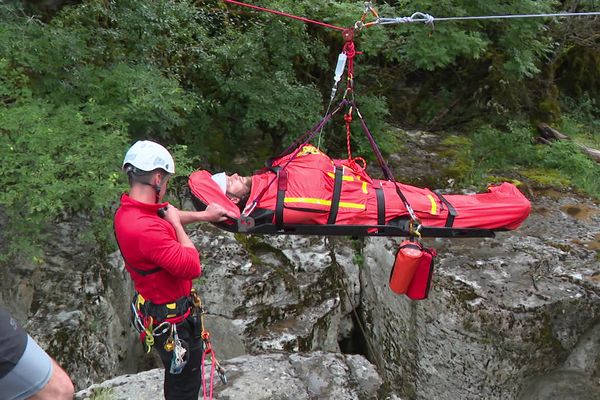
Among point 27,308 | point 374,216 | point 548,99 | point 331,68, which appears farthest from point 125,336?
point 548,99

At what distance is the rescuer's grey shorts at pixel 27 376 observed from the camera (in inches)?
74.5

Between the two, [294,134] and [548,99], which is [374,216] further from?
[548,99]

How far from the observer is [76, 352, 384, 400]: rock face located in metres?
3.48

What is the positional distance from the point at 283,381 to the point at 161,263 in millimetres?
1725

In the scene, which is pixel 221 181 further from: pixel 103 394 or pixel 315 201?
pixel 103 394

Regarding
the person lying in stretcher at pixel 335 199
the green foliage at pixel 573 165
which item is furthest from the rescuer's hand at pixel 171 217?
the green foliage at pixel 573 165

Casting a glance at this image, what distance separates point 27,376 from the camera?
1921 millimetres

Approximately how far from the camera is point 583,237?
5500 millimetres

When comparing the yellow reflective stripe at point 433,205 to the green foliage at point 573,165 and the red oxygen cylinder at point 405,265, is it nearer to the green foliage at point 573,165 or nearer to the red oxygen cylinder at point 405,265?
the red oxygen cylinder at point 405,265

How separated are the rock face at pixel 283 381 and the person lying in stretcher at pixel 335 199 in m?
1.08

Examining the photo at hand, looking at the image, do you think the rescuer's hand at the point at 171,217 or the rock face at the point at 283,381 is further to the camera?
the rock face at the point at 283,381

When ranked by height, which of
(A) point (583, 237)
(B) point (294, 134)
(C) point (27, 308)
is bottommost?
(C) point (27, 308)

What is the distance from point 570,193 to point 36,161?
6122mm

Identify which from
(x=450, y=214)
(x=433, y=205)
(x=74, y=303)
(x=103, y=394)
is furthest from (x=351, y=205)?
(x=74, y=303)
